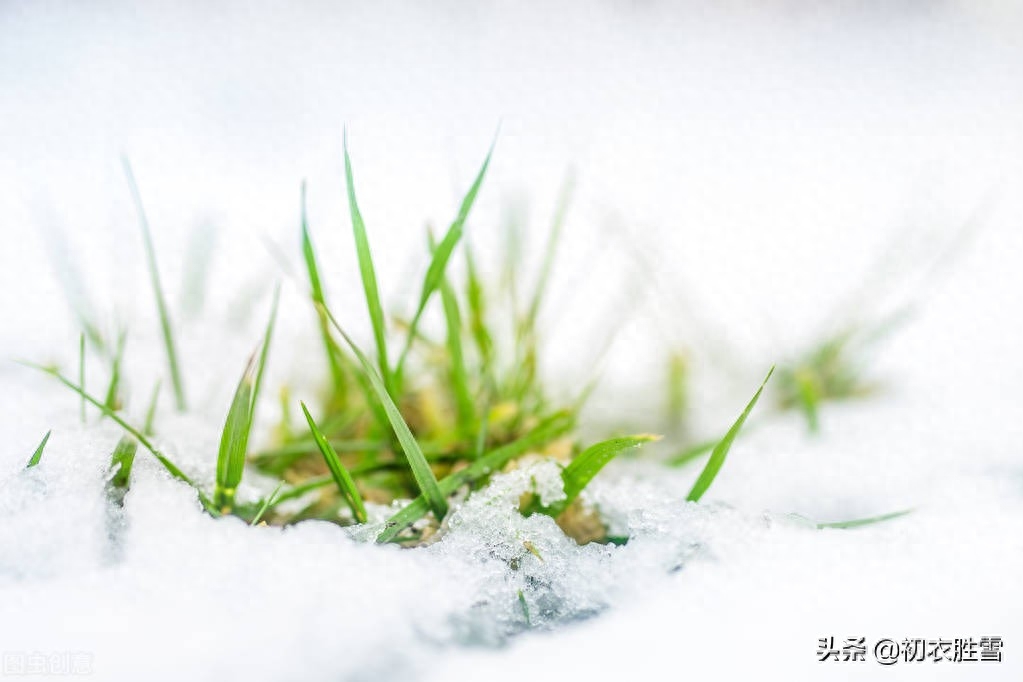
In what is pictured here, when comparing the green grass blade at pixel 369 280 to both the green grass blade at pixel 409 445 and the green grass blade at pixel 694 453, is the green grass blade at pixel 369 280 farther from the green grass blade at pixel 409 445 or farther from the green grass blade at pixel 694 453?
the green grass blade at pixel 694 453

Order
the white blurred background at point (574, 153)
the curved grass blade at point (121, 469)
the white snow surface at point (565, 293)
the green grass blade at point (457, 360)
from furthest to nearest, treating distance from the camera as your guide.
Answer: the white blurred background at point (574, 153) → the green grass blade at point (457, 360) → the curved grass blade at point (121, 469) → the white snow surface at point (565, 293)

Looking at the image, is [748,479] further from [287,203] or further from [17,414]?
[287,203]

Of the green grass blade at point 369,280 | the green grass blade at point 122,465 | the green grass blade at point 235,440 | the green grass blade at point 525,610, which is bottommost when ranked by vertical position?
the green grass blade at point 525,610

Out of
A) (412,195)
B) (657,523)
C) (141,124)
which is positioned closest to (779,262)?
(412,195)

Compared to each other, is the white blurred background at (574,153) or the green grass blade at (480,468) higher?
the white blurred background at (574,153)

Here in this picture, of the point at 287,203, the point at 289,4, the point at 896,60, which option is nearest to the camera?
the point at 287,203

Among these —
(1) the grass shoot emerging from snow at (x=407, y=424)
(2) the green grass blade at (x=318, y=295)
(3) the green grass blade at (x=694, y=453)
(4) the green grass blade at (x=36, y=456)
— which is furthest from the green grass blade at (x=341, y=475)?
(3) the green grass blade at (x=694, y=453)

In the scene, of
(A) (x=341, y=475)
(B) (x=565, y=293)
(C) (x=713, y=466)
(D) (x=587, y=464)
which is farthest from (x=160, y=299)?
(B) (x=565, y=293)
